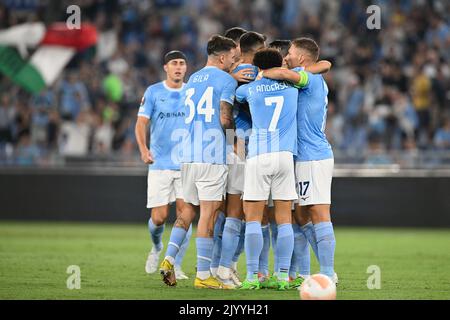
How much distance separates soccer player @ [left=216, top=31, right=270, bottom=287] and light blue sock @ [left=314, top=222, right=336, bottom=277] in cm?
94

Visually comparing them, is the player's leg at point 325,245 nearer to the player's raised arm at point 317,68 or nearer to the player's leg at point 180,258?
the player's raised arm at point 317,68

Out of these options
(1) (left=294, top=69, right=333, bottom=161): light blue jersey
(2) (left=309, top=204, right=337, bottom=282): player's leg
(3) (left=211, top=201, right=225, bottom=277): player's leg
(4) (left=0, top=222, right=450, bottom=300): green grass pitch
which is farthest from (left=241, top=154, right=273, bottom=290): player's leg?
(3) (left=211, top=201, right=225, bottom=277): player's leg

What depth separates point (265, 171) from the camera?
33.8 ft

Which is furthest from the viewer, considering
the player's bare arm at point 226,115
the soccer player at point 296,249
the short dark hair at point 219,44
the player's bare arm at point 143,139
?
the player's bare arm at point 143,139

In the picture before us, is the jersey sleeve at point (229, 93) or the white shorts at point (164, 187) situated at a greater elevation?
the jersey sleeve at point (229, 93)

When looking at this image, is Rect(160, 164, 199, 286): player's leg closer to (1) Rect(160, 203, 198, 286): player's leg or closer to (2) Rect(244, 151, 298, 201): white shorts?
(1) Rect(160, 203, 198, 286): player's leg

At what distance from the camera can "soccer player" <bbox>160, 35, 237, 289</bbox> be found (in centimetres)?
1055

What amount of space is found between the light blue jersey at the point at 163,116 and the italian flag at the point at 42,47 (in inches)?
415

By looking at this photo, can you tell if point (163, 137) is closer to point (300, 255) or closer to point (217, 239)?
point (217, 239)

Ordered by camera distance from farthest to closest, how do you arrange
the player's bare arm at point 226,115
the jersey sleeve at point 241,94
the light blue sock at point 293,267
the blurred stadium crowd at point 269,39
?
the blurred stadium crowd at point 269,39, the light blue sock at point 293,267, the player's bare arm at point 226,115, the jersey sleeve at point 241,94

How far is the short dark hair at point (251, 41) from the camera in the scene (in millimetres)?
10750

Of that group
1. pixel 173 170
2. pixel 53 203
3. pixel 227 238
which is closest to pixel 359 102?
pixel 53 203

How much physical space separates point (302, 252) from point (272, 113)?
5.56ft

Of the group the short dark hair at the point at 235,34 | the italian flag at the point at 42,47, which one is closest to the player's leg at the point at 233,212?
the short dark hair at the point at 235,34
